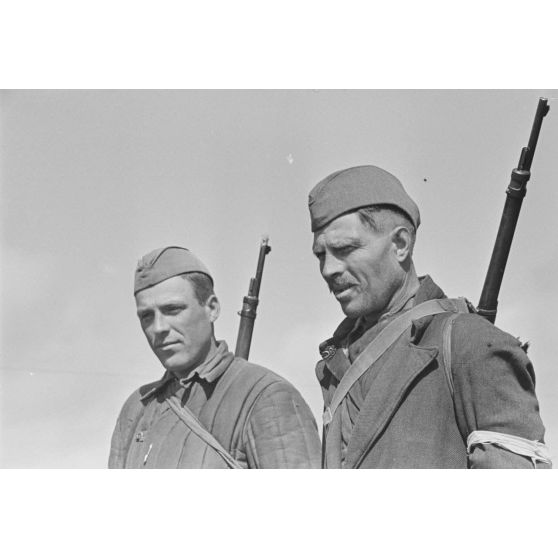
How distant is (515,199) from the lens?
5.79 meters

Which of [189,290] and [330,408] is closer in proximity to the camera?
[330,408]

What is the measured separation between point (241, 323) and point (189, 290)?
1.59ft

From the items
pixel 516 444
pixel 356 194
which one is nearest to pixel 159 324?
pixel 356 194

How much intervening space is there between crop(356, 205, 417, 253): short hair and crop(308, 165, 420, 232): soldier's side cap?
2cm

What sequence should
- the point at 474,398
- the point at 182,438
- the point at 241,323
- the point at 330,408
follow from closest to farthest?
the point at 474,398
the point at 330,408
the point at 182,438
the point at 241,323

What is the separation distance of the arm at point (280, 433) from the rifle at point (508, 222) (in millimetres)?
1172

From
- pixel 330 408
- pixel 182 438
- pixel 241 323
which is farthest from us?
pixel 241 323

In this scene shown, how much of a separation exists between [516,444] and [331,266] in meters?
1.35

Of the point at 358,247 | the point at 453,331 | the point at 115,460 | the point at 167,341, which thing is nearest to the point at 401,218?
the point at 358,247

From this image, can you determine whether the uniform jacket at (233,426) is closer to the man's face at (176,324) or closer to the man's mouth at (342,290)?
the man's face at (176,324)

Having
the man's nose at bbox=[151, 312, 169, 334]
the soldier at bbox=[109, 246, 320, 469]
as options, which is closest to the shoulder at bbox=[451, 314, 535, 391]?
the soldier at bbox=[109, 246, 320, 469]

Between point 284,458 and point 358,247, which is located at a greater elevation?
point 358,247
